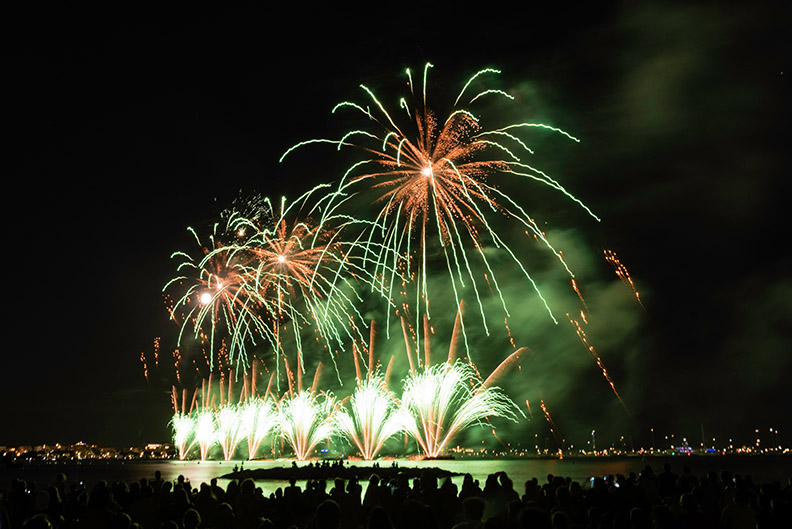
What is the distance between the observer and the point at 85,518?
27.9 feet

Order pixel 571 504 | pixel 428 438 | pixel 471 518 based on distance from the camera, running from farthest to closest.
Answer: pixel 428 438, pixel 571 504, pixel 471 518

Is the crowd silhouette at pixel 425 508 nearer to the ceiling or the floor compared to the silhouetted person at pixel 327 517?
nearer to the floor

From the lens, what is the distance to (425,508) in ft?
20.2

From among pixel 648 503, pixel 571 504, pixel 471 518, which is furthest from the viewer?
pixel 648 503

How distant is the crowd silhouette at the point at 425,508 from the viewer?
7172 millimetres

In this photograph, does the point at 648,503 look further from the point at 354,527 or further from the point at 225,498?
the point at 225,498

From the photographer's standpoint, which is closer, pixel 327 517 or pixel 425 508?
pixel 425 508

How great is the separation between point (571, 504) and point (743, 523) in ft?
9.72

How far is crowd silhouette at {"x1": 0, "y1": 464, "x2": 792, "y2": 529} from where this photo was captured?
717cm

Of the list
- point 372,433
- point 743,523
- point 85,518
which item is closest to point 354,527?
point 85,518

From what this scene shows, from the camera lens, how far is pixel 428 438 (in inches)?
2210

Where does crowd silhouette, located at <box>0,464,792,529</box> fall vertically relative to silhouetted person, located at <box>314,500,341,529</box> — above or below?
below

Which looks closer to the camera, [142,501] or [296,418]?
[142,501]

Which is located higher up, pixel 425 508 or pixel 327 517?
pixel 425 508
